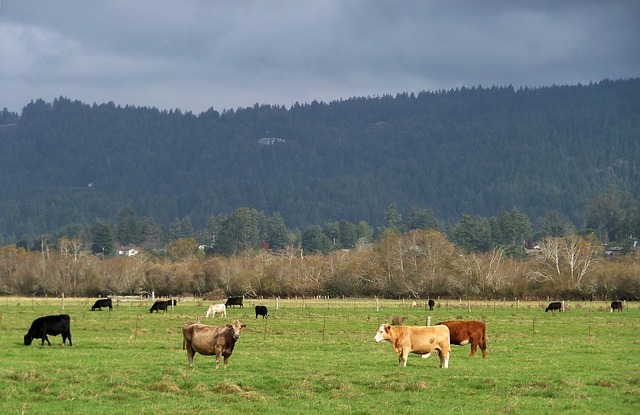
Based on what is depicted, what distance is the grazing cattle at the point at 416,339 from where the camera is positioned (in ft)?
92.1

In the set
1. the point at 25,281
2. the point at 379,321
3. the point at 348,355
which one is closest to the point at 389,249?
the point at 25,281

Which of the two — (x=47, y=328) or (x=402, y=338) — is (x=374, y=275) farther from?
(x=402, y=338)

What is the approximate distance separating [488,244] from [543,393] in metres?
174

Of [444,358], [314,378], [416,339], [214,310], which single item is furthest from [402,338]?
[214,310]

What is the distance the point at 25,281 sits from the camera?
364ft

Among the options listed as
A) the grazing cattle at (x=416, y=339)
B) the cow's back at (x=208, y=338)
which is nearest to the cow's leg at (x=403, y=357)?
the grazing cattle at (x=416, y=339)

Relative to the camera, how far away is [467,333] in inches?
1214

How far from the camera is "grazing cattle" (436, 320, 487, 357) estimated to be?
3067 cm

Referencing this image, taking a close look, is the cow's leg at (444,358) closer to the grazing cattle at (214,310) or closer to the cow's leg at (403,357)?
the cow's leg at (403,357)

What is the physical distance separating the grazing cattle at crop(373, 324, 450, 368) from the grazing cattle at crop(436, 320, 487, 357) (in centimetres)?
226

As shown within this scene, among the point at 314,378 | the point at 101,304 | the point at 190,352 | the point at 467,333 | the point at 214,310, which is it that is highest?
the point at 467,333

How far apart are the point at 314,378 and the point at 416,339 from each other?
4.32 meters

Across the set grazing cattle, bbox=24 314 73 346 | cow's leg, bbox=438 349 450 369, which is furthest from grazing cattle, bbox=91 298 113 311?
cow's leg, bbox=438 349 450 369

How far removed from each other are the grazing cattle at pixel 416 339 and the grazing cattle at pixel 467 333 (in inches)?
88.8
